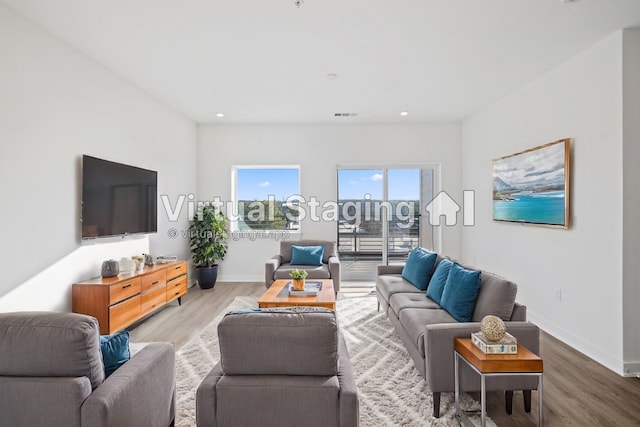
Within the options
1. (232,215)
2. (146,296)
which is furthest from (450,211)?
(146,296)

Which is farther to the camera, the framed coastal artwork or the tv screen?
the framed coastal artwork

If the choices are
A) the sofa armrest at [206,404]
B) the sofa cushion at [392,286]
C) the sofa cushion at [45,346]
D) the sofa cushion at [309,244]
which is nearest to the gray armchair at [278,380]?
the sofa armrest at [206,404]

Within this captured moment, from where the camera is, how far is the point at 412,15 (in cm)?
267

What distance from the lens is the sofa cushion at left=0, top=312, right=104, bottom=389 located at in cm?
133

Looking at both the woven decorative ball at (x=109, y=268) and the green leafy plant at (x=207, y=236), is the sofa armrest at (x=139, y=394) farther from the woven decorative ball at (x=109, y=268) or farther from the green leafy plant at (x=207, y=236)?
the green leafy plant at (x=207, y=236)

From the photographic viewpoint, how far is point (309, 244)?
5.58 meters

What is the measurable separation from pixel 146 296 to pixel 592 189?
4.66m

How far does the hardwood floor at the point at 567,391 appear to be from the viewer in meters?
2.16

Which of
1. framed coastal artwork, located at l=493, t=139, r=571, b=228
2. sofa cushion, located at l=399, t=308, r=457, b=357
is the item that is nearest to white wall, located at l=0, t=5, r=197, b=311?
sofa cushion, located at l=399, t=308, r=457, b=357

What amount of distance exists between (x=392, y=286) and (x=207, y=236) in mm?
3272

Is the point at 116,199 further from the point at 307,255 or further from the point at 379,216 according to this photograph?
the point at 379,216

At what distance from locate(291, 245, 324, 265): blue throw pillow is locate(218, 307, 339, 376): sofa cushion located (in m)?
3.58

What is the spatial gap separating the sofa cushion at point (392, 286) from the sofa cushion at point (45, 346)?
283 centimetres

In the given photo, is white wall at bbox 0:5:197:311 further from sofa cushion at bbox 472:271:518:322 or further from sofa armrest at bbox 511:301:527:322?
sofa armrest at bbox 511:301:527:322
